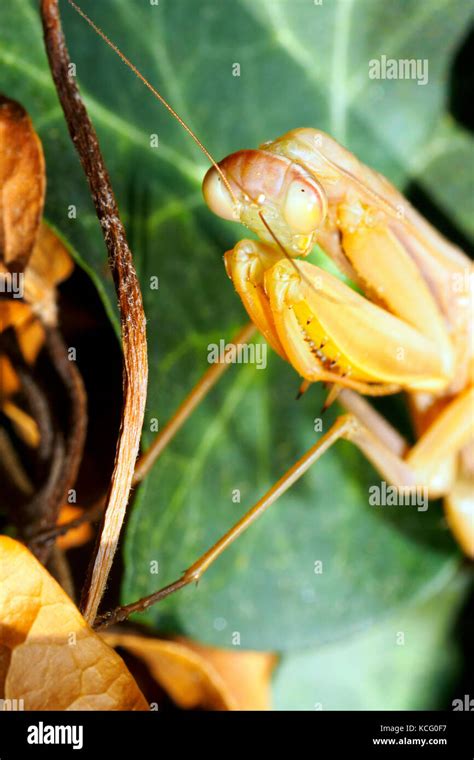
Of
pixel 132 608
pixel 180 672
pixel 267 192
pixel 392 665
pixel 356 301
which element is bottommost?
pixel 392 665

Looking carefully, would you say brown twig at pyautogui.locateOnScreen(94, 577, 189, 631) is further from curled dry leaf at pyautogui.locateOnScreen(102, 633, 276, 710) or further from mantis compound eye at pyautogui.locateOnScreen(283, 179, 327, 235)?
Result: mantis compound eye at pyautogui.locateOnScreen(283, 179, 327, 235)

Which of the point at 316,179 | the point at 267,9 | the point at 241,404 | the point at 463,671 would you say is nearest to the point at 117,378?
the point at 241,404

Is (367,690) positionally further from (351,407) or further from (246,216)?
(246,216)
